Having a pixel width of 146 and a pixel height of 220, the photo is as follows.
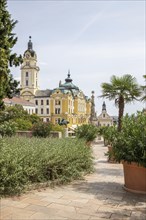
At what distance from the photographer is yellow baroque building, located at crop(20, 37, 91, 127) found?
69875mm

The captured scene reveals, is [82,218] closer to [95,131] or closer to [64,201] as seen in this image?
[64,201]

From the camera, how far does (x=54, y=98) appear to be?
70.9 metres

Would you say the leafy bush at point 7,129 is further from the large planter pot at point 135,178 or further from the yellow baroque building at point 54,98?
the yellow baroque building at point 54,98

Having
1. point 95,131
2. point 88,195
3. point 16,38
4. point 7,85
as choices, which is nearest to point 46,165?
point 88,195

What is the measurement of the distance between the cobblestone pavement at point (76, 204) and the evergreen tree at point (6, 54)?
15.4 feet

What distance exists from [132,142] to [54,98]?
2579 inches

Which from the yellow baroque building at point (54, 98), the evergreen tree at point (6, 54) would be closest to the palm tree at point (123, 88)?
the evergreen tree at point (6, 54)

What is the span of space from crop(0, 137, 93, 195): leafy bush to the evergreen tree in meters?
3.37

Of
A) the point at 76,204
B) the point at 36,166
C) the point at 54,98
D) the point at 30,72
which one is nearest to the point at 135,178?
the point at 76,204

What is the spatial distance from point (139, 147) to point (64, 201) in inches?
73.6

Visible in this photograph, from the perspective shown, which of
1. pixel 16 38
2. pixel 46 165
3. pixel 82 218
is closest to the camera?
pixel 82 218

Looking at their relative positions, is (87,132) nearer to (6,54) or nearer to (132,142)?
(6,54)

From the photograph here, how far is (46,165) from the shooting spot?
6.33 metres

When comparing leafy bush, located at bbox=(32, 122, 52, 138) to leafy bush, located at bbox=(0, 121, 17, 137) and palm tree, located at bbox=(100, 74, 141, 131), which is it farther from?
palm tree, located at bbox=(100, 74, 141, 131)
